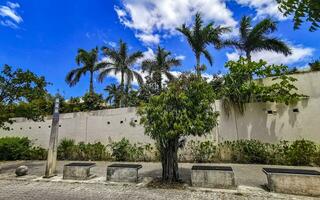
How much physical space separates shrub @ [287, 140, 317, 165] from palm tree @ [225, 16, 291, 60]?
6904mm

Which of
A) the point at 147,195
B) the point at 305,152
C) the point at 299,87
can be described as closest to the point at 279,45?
the point at 299,87

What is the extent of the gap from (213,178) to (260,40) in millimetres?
11083

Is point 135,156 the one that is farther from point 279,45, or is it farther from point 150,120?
point 279,45

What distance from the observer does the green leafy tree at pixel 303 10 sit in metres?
1.81

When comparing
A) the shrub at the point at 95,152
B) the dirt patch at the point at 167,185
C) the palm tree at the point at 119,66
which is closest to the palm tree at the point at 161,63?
the palm tree at the point at 119,66

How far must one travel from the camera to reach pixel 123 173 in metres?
6.12

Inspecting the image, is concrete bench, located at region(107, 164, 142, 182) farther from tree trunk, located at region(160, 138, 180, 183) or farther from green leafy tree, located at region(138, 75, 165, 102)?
green leafy tree, located at region(138, 75, 165, 102)

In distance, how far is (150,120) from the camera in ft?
19.2

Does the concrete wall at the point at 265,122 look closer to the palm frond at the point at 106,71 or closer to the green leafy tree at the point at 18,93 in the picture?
the green leafy tree at the point at 18,93

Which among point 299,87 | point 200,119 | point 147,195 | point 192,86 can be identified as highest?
point 299,87

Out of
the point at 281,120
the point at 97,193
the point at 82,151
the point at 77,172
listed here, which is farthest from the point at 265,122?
the point at 82,151

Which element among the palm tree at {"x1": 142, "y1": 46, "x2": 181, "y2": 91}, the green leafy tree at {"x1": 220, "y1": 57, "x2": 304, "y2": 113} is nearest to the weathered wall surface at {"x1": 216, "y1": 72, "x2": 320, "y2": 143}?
the green leafy tree at {"x1": 220, "y1": 57, "x2": 304, "y2": 113}

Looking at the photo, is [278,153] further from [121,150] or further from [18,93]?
[18,93]

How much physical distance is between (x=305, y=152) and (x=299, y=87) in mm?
2777
